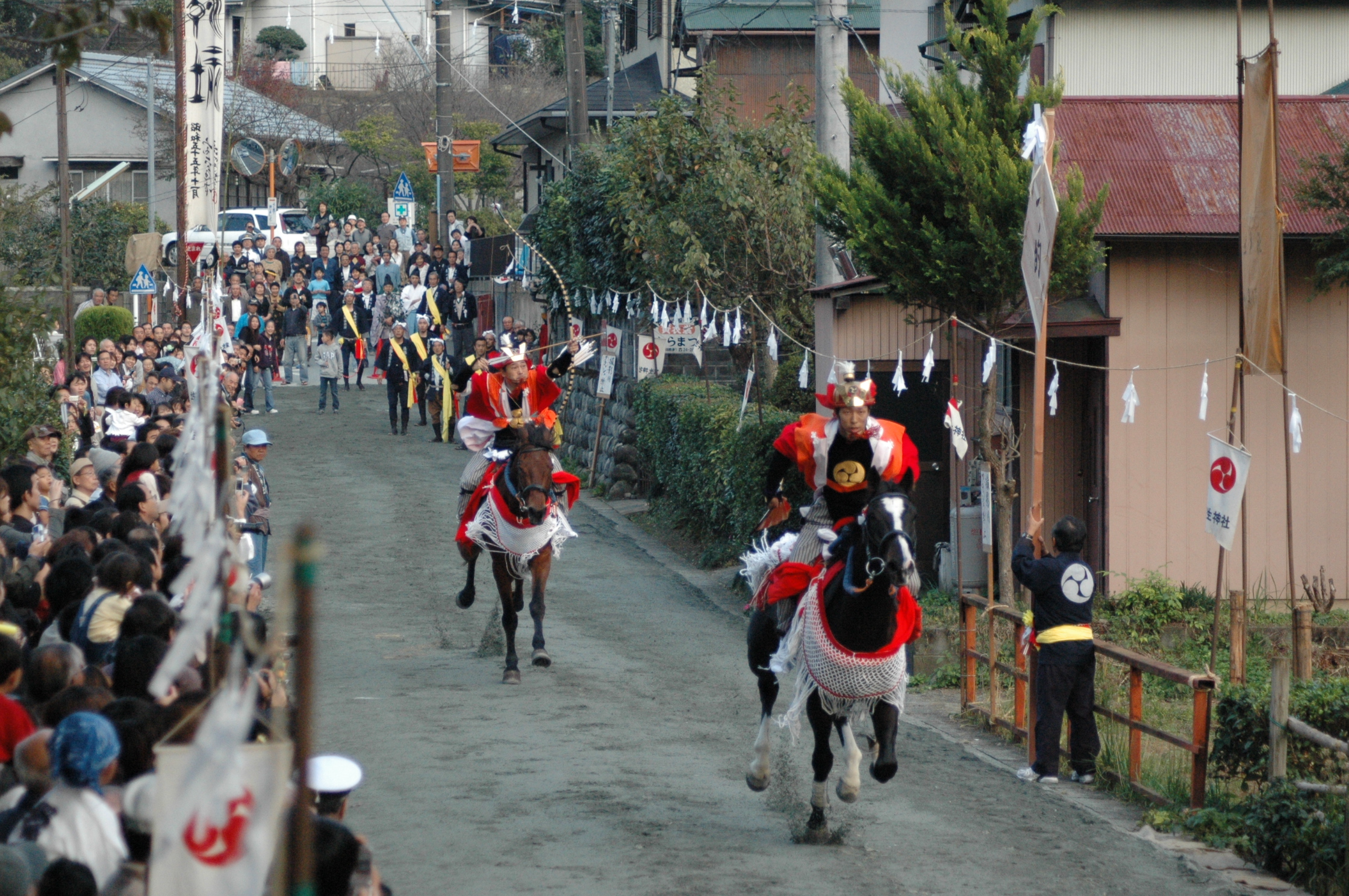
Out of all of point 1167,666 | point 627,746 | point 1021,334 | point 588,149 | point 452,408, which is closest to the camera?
point 1167,666

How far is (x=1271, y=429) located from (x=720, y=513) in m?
6.45

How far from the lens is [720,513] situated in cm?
1836

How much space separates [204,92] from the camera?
20328 millimetres

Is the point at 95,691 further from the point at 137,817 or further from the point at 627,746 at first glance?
the point at 627,746

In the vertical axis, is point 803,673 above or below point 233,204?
below

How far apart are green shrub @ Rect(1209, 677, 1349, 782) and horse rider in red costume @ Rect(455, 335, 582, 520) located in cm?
572

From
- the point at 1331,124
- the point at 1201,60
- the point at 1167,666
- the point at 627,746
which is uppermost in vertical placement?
the point at 1201,60

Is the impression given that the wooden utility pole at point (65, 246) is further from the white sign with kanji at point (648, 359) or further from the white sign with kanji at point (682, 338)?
the white sign with kanji at point (682, 338)

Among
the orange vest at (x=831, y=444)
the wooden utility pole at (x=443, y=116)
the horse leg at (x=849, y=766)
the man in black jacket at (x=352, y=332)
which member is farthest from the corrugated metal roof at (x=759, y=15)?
the horse leg at (x=849, y=766)

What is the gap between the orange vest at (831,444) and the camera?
8.56 metres

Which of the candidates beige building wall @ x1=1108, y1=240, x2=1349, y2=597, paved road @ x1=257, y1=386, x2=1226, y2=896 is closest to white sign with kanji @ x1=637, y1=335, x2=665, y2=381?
paved road @ x1=257, y1=386, x2=1226, y2=896

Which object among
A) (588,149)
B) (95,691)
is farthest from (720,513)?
(95,691)

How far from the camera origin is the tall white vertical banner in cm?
2002

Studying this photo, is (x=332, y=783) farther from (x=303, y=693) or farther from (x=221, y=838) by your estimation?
(x=303, y=693)
